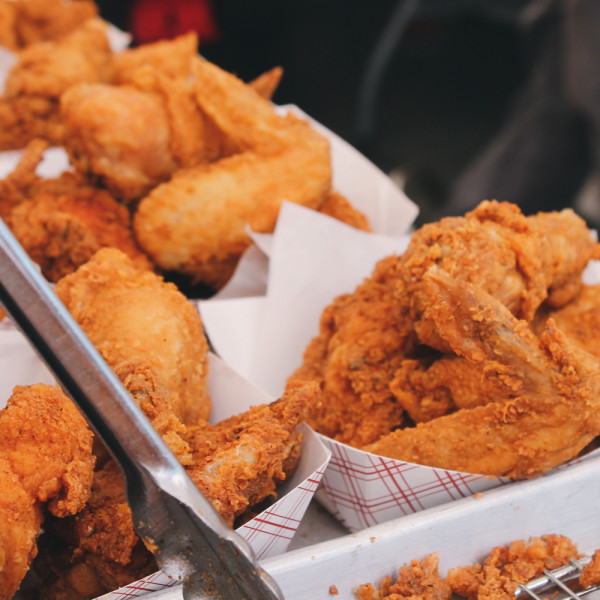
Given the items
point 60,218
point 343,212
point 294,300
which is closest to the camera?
point 60,218

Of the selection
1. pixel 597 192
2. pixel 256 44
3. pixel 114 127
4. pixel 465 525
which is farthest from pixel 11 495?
pixel 256 44

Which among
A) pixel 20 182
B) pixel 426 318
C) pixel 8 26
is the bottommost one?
pixel 8 26

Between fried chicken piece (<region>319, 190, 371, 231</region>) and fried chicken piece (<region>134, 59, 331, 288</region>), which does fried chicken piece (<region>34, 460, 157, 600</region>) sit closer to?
fried chicken piece (<region>134, 59, 331, 288</region>)

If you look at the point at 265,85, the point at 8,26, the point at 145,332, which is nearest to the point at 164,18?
the point at 8,26

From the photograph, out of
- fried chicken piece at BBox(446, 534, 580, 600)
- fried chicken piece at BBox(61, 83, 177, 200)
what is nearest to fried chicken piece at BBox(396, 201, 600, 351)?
fried chicken piece at BBox(446, 534, 580, 600)

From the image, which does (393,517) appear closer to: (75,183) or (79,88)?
(75,183)

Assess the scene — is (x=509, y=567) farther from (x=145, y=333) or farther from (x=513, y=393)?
(x=145, y=333)

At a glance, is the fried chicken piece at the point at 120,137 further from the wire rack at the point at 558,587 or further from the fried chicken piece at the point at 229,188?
the wire rack at the point at 558,587
